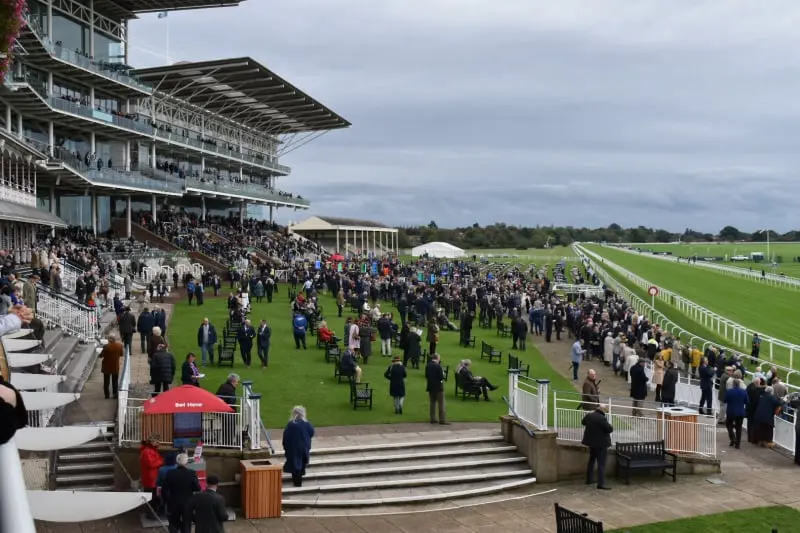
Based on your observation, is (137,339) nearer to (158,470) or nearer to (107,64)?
(158,470)

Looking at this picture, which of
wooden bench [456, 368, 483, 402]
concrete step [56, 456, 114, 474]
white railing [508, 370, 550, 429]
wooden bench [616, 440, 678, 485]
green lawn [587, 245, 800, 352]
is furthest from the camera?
green lawn [587, 245, 800, 352]

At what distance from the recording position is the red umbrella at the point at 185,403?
1177cm

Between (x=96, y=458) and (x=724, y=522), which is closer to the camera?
(x=724, y=522)

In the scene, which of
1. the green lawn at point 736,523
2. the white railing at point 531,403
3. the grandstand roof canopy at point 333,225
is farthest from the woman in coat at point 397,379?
the grandstand roof canopy at point 333,225

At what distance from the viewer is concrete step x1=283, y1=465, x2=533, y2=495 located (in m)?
13.0

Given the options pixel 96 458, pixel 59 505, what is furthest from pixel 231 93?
pixel 59 505

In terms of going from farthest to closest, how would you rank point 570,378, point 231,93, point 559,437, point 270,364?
1. point 231,93
2. point 570,378
3. point 270,364
4. point 559,437

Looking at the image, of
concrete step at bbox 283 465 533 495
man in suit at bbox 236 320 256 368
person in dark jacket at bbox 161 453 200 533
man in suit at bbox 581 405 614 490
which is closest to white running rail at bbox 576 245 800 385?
man in suit at bbox 581 405 614 490

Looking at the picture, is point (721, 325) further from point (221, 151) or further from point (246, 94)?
point (221, 151)

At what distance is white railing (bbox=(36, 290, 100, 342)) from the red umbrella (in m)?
10.4

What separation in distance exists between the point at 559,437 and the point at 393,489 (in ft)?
11.4

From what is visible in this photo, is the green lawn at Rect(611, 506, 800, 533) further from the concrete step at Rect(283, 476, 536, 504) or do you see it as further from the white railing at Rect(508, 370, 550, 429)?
the white railing at Rect(508, 370, 550, 429)

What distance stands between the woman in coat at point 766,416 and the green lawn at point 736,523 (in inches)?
182

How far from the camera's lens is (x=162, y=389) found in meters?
16.3
